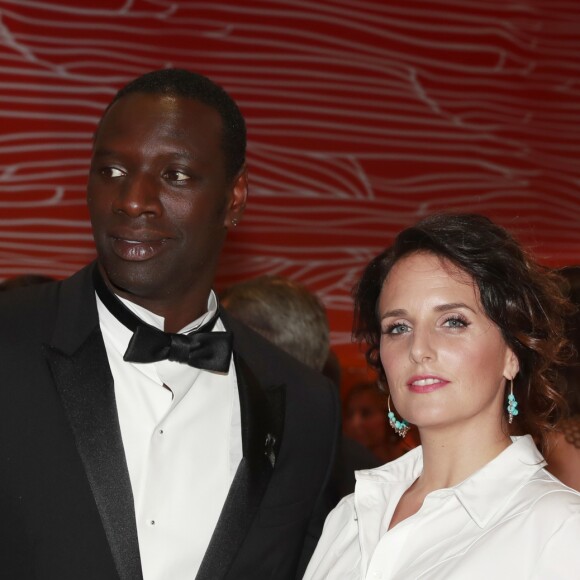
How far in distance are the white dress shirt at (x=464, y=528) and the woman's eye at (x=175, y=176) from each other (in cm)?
74

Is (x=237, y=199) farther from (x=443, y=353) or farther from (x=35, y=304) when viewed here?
(x=443, y=353)

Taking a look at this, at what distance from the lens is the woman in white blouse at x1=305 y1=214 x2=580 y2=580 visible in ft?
6.73

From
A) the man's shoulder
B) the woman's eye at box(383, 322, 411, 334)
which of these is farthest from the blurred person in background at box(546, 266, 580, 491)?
the man's shoulder

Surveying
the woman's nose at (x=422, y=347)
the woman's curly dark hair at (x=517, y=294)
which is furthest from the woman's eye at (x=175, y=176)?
the woman's nose at (x=422, y=347)

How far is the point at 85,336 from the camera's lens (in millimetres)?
2297

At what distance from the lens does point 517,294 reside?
219cm

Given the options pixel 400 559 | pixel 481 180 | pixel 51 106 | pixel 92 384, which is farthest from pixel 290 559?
pixel 481 180

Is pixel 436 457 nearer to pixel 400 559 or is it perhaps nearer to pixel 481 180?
pixel 400 559

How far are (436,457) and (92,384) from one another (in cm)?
71

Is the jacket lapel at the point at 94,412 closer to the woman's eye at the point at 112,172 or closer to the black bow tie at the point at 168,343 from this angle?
the black bow tie at the point at 168,343

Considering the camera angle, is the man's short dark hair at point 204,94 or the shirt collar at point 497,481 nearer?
the shirt collar at point 497,481

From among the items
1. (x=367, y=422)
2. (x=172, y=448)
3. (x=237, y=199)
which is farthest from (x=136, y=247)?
(x=367, y=422)

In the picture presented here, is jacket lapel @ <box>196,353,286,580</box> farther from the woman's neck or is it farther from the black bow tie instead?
the woman's neck

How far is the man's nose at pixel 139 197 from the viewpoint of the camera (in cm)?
223
